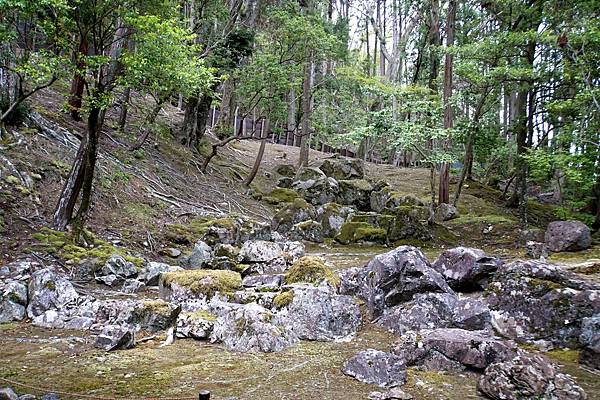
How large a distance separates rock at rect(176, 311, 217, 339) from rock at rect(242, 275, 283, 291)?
50.3 inches

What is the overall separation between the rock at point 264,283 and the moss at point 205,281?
0.21m

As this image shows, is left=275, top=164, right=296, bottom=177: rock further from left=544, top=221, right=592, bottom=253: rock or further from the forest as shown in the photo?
left=544, top=221, right=592, bottom=253: rock

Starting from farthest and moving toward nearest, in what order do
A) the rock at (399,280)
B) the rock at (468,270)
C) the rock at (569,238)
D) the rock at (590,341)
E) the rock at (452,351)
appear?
1. the rock at (569,238)
2. the rock at (468,270)
3. the rock at (399,280)
4. the rock at (590,341)
5. the rock at (452,351)

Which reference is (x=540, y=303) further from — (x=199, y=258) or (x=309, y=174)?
(x=309, y=174)

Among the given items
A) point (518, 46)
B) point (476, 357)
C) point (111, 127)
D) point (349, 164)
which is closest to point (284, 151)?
point (349, 164)

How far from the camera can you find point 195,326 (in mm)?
5922

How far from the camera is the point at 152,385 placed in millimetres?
4285

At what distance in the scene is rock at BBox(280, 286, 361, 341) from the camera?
6023 millimetres

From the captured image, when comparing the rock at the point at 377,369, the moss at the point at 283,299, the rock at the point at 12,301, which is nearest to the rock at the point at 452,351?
the rock at the point at 377,369

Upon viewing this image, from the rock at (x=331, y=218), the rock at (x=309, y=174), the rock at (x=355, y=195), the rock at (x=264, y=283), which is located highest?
the rock at (x=309, y=174)

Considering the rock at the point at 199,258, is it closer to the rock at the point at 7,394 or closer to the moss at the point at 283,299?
the moss at the point at 283,299

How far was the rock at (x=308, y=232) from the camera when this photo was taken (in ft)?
42.9

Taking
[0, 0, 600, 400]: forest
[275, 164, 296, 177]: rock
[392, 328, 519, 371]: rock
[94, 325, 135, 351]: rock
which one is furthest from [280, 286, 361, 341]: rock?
[275, 164, 296, 177]: rock

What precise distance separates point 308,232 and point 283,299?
671 centimetres
